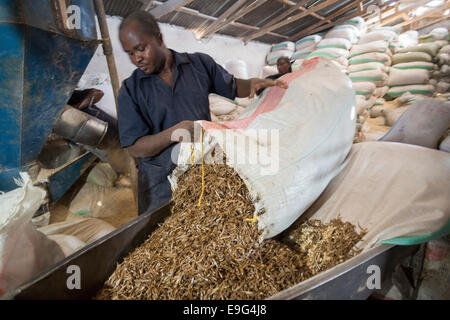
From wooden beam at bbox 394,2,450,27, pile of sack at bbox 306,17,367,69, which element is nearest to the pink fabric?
pile of sack at bbox 306,17,367,69

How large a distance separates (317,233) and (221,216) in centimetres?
50

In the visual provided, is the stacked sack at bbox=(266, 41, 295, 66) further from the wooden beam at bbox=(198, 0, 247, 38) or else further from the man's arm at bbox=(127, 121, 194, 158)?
the man's arm at bbox=(127, 121, 194, 158)

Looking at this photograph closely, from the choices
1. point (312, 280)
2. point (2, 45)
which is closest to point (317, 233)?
point (312, 280)

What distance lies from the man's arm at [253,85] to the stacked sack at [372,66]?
111 inches

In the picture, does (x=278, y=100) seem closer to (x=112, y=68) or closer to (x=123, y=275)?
(x=123, y=275)

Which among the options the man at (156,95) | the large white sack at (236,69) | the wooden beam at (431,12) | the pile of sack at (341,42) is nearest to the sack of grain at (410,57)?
the pile of sack at (341,42)

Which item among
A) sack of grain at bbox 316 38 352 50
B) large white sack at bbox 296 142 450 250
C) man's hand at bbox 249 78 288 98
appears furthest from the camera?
sack of grain at bbox 316 38 352 50

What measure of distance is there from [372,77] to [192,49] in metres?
A: 3.64

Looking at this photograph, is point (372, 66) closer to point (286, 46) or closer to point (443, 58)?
point (443, 58)

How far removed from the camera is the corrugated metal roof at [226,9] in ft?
10.9

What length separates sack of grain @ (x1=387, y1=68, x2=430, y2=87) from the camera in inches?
146

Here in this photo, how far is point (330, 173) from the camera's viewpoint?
40.2 inches

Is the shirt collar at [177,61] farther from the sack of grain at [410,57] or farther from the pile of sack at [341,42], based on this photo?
the sack of grain at [410,57]

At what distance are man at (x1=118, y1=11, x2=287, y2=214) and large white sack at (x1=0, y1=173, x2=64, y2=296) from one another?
1.60 feet
